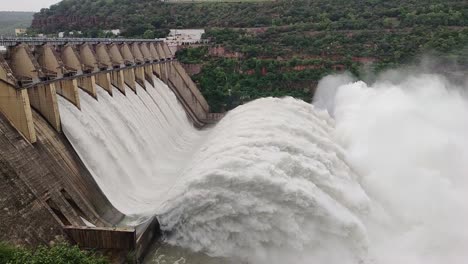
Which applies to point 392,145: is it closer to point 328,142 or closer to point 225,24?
point 328,142

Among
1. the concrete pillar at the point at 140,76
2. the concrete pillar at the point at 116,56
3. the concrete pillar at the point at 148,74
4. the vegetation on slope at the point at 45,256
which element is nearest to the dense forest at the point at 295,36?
the concrete pillar at the point at 148,74

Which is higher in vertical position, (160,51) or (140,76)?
(160,51)

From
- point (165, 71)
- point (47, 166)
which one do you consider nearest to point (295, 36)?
point (165, 71)

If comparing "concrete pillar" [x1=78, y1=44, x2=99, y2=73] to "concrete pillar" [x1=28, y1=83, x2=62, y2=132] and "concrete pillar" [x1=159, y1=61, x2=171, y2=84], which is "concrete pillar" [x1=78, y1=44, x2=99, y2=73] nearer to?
"concrete pillar" [x1=28, y1=83, x2=62, y2=132]

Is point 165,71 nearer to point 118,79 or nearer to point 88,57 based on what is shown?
point 118,79

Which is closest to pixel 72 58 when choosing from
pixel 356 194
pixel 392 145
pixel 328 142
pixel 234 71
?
pixel 328 142

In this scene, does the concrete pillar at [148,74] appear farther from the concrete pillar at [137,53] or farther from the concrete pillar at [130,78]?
the concrete pillar at [130,78]
